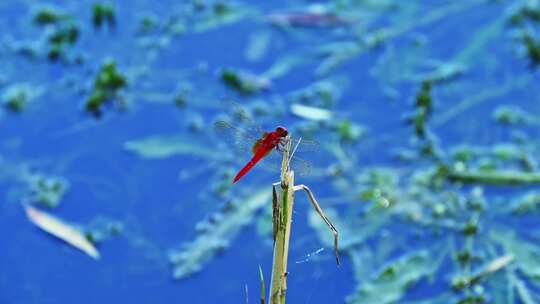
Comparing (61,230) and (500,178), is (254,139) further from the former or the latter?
(500,178)

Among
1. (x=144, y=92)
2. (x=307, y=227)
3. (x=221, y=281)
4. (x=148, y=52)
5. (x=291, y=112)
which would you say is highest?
(x=148, y=52)

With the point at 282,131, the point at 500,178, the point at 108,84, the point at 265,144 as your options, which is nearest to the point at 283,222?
the point at 282,131

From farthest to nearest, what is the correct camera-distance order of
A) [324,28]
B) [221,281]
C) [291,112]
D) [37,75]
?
1. [324,28]
2. [37,75]
3. [291,112]
4. [221,281]

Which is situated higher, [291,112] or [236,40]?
[236,40]

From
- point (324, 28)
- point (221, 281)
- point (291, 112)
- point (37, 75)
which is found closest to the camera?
point (221, 281)

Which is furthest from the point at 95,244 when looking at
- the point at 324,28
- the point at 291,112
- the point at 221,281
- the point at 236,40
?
the point at 324,28

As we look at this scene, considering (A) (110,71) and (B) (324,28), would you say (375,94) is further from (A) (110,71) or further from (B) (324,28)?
(A) (110,71)

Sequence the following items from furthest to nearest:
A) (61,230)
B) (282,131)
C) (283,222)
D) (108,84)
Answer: (108,84)
(61,230)
(282,131)
(283,222)

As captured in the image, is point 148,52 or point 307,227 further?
point 148,52
